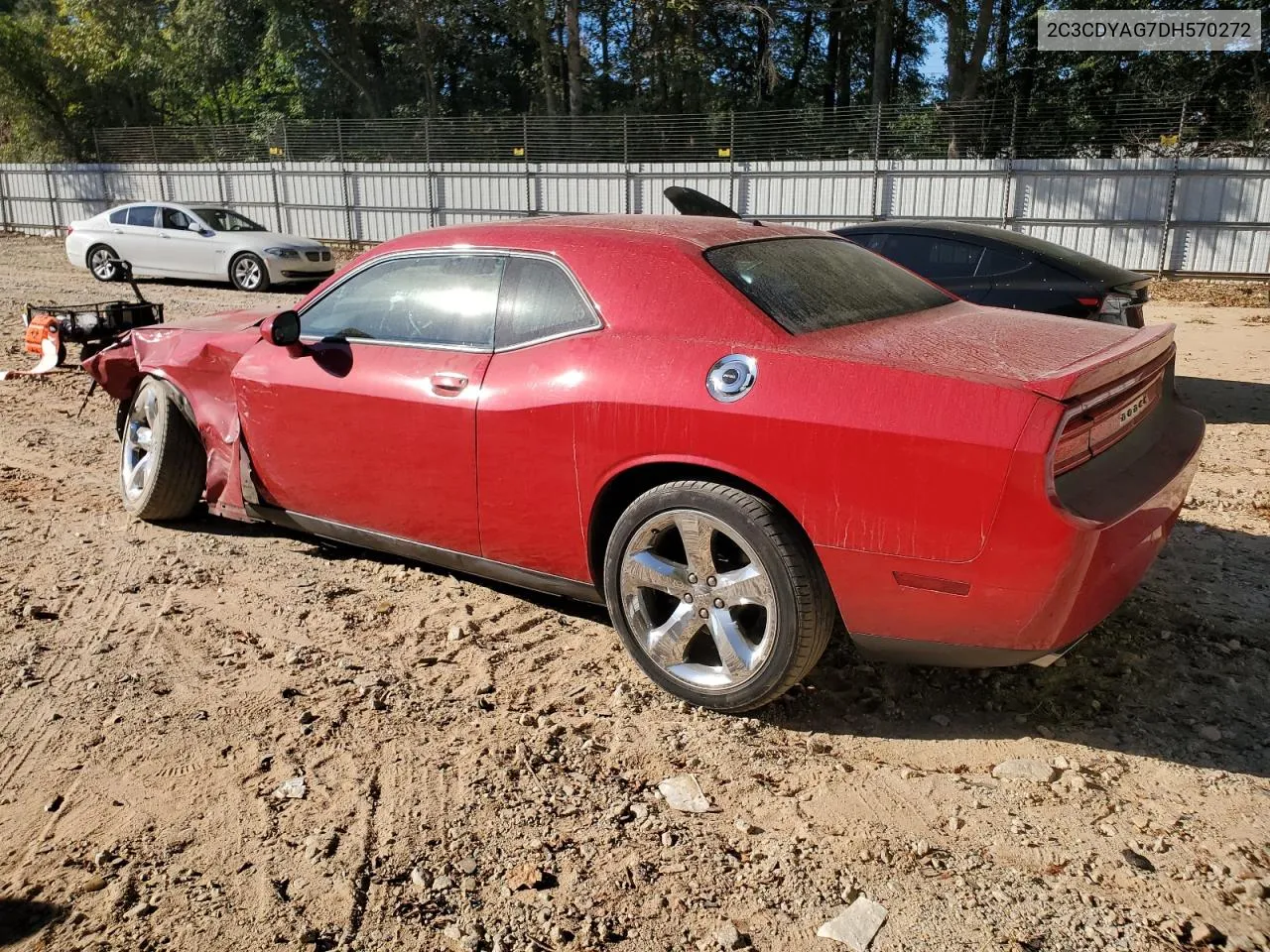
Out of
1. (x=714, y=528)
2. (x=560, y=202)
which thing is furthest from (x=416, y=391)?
(x=560, y=202)

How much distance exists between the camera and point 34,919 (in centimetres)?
236

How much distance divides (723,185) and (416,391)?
17.5m

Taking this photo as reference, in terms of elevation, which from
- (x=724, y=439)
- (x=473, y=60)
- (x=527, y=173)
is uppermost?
(x=473, y=60)

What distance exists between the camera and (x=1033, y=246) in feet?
24.2

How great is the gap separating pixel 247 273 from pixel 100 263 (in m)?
3.49

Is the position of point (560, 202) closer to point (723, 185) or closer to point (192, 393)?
point (723, 185)

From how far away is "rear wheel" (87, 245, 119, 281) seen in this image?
17.1 m

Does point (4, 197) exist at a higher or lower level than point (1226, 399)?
higher

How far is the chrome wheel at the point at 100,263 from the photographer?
17141 millimetres

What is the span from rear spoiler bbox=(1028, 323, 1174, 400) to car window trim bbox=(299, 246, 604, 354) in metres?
1.46

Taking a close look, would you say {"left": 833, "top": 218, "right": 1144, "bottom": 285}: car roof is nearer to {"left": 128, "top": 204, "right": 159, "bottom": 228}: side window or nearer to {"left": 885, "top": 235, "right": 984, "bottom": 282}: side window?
{"left": 885, "top": 235, "right": 984, "bottom": 282}: side window

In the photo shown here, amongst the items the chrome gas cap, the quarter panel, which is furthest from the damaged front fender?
the chrome gas cap

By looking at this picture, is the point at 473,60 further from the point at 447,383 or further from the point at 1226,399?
the point at 447,383

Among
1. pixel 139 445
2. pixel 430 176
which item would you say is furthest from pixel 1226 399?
pixel 430 176
